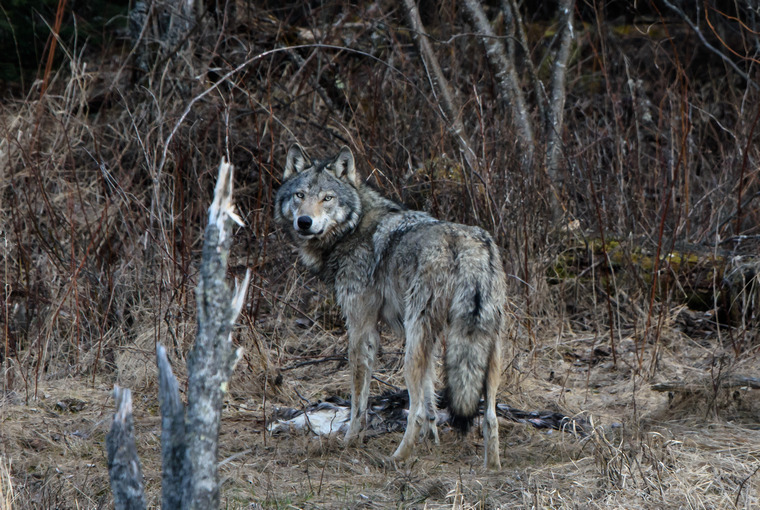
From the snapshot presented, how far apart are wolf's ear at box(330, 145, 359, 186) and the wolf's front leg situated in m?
1.08

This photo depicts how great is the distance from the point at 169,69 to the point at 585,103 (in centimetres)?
522

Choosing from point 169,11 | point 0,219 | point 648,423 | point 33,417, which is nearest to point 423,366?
point 648,423

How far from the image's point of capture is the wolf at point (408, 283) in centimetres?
438

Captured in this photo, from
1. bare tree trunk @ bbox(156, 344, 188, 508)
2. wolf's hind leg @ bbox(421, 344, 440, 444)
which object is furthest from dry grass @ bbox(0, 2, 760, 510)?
bare tree trunk @ bbox(156, 344, 188, 508)

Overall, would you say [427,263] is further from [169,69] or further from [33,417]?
[169,69]

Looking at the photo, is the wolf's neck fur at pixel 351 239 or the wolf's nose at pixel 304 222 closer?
the wolf's nose at pixel 304 222

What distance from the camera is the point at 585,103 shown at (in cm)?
984

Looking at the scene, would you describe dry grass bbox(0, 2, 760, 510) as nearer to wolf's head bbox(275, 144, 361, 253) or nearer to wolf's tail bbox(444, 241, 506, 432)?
wolf's tail bbox(444, 241, 506, 432)

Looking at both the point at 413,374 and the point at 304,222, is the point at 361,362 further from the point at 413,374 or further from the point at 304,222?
the point at 304,222

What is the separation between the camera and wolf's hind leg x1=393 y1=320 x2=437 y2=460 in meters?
4.59

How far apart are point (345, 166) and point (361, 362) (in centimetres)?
143

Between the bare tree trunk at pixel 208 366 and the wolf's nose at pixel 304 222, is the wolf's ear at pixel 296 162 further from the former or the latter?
the bare tree trunk at pixel 208 366

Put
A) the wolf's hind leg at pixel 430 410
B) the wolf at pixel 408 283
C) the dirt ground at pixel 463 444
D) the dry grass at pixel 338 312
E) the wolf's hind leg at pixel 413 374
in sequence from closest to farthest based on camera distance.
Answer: the dirt ground at pixel 463 444
the dry grass at pixel 338 312
the wolf at pixel 408 283
the wolf's hind leg at pixel 413 374
the wolf's hind leg at pixel 430 410

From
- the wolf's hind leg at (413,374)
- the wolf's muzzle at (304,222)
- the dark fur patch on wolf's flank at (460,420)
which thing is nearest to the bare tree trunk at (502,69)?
the wolf's muzzle at (304,222)
